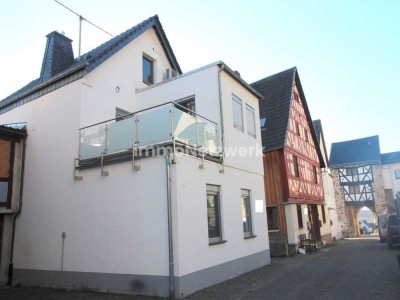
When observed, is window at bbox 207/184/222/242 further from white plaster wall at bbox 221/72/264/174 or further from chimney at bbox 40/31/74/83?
chimney at bbox 40/31/74/83

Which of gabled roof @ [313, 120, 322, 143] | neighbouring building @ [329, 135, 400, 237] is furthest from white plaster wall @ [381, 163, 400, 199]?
gabled roof @ [313, 120, 322, 143]

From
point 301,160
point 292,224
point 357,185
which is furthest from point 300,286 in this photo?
point 357,185

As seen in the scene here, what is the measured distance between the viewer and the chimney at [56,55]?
13.2 meters

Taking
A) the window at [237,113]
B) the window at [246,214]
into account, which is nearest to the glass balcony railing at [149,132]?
the window at [237,113]

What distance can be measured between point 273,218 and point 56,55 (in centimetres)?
1262

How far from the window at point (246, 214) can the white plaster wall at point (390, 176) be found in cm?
2993

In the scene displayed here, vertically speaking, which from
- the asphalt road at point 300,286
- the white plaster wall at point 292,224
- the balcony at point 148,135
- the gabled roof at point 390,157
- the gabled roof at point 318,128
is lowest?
the asphalt road at point 300,286

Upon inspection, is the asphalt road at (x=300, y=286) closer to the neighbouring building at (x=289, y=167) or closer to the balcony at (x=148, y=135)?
the balcony at (x=148, y=135)

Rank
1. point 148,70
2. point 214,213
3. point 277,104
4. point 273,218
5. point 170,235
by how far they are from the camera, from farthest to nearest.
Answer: point 277,104, point 273,218, point 148,70, point 214,213, point 170,235

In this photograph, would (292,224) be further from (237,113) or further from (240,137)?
(237,113)

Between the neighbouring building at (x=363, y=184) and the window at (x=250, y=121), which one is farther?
the neighbouring building at (x=363, y=184)

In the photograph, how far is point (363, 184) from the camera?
36844 mm

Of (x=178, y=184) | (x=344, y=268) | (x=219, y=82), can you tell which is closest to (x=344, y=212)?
(x=344, y=268)

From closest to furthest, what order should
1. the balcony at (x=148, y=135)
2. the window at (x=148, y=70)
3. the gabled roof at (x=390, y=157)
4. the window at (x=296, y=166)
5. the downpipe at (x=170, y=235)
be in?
the downpipe at (x=170, y=235)
the balcony at (x=148, y=135)
the window at (x=148, y=70)
the window at (x=296, y=166)
the gabled roof at (x=390, y=157)
